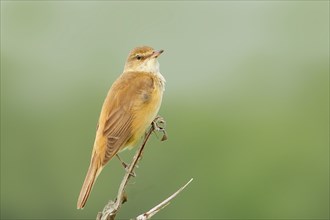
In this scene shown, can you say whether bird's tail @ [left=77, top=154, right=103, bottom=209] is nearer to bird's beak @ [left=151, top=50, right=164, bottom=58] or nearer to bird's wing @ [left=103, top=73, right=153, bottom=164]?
bird's wing @ [left=103, top=73, right=153, bottom=164]

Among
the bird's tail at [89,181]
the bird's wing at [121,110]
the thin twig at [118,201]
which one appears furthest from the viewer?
the bird's wing at [121,110]

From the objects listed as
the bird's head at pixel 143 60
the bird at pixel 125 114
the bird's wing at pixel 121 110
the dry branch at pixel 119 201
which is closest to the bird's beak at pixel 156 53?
the bird's head at pixel 143 60

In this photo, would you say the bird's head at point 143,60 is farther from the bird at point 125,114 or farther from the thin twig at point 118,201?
the thin twig at point 118,201

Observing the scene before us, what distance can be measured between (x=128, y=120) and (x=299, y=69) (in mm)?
38524

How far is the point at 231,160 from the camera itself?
36.0 m

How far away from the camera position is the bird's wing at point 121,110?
600cm

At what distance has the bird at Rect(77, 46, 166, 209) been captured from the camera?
5.84 meters

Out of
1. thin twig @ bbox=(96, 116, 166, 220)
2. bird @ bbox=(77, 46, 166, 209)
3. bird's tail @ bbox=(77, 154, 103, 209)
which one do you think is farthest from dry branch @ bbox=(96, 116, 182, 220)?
bird @ bbox=(77, 46, 166, 209)

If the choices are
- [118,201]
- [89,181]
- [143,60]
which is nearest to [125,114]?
[89,181]

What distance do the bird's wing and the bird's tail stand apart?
61 mm

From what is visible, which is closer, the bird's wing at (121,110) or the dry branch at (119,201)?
the dry branch at (119,201)

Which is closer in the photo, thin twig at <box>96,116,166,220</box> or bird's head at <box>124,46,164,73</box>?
thin twig at <box>96,116,166,220</box>

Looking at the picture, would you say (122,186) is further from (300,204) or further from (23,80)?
(23,80)

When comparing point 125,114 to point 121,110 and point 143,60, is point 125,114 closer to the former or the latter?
point 121,110
